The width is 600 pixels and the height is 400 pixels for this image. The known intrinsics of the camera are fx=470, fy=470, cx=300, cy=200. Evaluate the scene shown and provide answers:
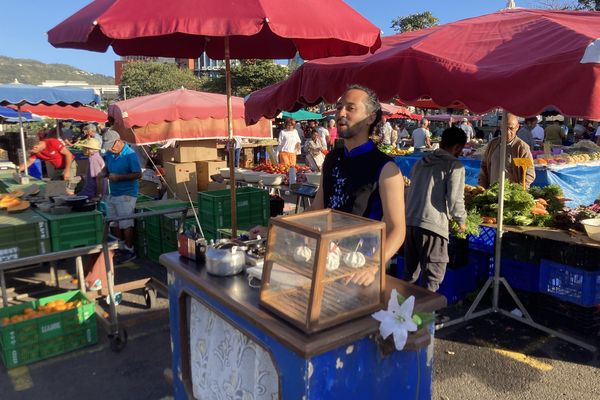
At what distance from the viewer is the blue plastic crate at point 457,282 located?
5.21 metres

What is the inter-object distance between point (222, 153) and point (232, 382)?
39.6 ft

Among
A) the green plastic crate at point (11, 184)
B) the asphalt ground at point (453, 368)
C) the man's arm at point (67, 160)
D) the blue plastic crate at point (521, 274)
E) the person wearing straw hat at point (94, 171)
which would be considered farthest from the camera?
the man's arm at point (67, 160)

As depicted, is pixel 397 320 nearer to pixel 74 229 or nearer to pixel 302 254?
pixel 302 254

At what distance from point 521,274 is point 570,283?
1.78ft

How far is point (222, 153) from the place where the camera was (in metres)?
14.1

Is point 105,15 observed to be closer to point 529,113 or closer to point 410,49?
point 410,49

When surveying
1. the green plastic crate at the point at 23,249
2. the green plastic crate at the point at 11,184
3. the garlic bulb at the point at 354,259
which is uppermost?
the garlic bulb at the point at 354,259

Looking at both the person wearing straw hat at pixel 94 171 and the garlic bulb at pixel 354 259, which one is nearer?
the garlic bulb at pixel 354 259

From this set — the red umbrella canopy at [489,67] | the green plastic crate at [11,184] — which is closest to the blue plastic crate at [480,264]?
the red umbrella canopy at [489,67]

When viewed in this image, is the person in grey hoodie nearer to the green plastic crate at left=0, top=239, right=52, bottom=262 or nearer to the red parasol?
the red parasol

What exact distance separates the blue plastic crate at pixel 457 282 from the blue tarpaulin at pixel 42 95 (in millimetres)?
6408

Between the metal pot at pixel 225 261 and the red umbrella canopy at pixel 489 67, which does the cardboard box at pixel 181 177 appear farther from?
the metal pot at pixel 225 261

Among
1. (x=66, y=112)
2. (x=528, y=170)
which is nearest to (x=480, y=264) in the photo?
(x=528, y=170)

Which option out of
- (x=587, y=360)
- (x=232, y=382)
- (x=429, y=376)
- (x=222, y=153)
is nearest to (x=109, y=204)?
(x=232, y=382)
